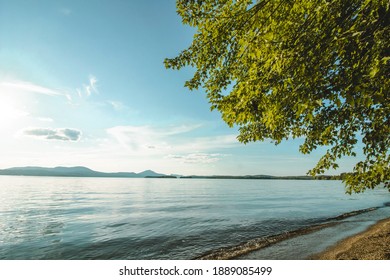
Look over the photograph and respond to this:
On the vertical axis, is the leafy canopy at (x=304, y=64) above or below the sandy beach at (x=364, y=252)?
above

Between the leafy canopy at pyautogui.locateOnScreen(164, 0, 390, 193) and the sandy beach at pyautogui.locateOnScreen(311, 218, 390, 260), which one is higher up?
the leafy canopy at pyautogui.locateOnScreen(164, 0, 390, 193)

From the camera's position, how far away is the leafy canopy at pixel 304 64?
5.51 m

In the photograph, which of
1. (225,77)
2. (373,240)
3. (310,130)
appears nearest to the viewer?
(225,77)

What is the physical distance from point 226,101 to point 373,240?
44.4 feet

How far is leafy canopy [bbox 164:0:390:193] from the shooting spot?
217 inches

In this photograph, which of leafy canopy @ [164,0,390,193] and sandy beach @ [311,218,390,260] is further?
sandy beach @ [311,218,390,260]

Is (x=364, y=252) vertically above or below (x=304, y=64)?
below

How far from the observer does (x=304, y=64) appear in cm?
583

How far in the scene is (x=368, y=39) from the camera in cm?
596

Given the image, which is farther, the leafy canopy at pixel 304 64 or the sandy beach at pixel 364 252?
the sandy beach at pixel 364 252

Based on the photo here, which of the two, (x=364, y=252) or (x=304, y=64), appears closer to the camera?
(x=304, y=64)

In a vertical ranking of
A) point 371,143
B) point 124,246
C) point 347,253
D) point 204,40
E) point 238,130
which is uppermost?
point 204,40
